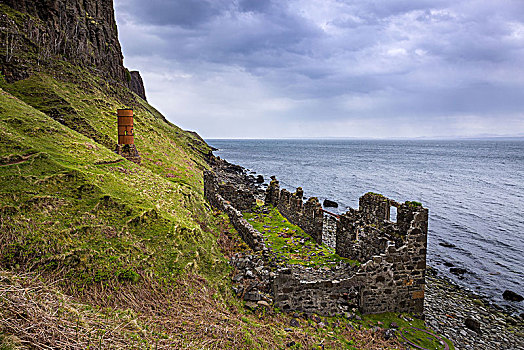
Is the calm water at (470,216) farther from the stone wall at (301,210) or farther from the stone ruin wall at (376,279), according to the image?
the stone wall at (301,210)

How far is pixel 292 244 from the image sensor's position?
1786 centimetres

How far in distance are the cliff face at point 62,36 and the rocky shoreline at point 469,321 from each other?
34861 millimetres

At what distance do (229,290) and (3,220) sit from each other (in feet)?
22.6

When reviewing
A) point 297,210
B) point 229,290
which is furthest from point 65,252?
point 297,210

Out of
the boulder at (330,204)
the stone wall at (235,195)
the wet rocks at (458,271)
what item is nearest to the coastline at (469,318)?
the wet rocks at (458,271)

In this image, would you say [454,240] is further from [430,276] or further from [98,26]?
[98,26]

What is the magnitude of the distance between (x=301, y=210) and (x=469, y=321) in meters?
11.0

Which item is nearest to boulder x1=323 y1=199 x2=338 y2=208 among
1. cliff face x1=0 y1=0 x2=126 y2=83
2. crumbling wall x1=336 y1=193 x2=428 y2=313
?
crumbling wall x1=336 y1=193 x2=428 y2=313

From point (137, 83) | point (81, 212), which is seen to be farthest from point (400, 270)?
point (137, 83)

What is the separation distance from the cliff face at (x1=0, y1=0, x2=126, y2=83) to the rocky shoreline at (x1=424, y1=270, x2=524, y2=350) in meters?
34.9

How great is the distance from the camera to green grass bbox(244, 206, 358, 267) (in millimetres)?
15695

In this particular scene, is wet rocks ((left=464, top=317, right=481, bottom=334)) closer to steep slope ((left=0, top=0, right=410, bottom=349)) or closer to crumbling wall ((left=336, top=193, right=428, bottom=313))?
Answer: crumbling wall ((left=336, top=193, right=428, bottom=313))

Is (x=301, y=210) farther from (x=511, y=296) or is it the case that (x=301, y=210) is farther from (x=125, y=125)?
(x=511, y=296)

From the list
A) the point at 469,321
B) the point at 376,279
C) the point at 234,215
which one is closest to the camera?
the point at 376,279
